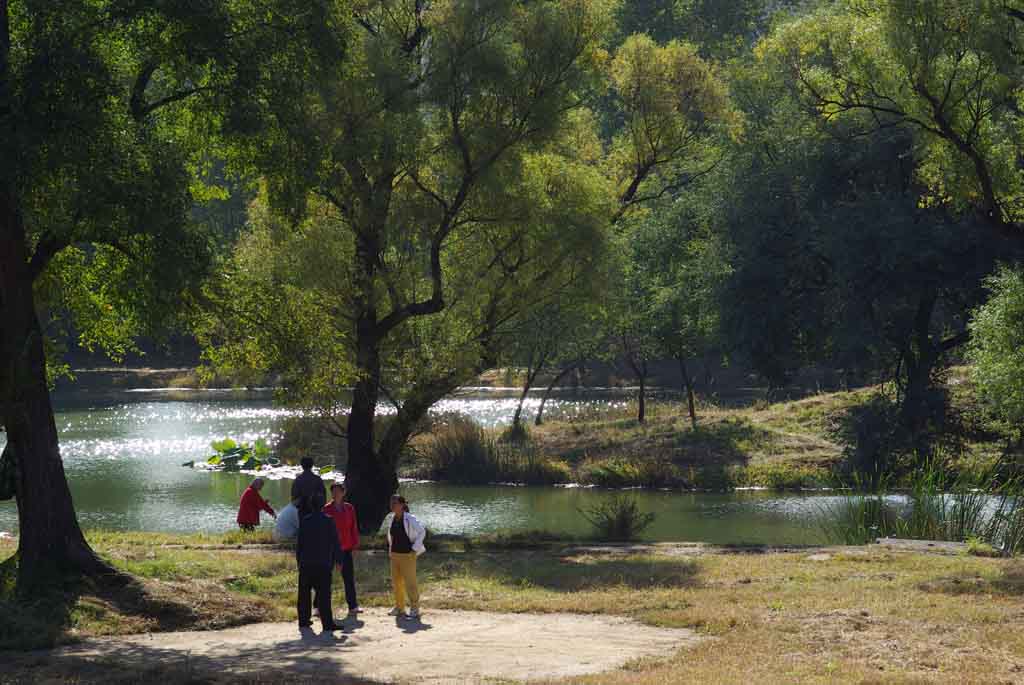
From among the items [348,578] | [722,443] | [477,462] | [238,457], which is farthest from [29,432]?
[238,457]

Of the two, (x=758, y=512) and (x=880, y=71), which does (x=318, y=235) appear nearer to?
(x=880, y=71)

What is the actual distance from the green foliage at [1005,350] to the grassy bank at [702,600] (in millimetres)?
5304

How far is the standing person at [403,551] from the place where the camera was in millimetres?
15109

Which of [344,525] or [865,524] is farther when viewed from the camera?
[865,524]

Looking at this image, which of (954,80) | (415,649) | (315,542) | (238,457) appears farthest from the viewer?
(238,457)

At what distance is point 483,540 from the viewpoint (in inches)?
938

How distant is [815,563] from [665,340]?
88.6ft

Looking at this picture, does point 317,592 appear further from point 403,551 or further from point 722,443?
point 722,443

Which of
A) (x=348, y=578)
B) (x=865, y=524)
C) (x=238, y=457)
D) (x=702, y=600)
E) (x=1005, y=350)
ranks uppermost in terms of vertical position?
(x=1005, y=350)

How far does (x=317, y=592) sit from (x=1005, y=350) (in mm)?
15461

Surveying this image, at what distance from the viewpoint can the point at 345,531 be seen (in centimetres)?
1602

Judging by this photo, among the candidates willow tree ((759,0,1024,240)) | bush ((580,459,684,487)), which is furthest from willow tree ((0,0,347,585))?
bush ((580,459,684,487))

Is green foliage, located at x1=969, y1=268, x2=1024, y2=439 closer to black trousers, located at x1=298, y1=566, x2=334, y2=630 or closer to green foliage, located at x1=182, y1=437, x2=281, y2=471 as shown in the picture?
black trousers, located at x1=298, y1=566, x2=334, y2=630

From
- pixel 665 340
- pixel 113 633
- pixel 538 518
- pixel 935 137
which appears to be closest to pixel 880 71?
pixel 935 137
